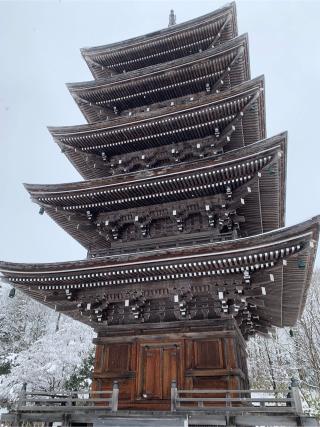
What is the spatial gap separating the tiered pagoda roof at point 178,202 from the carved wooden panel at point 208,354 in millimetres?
904

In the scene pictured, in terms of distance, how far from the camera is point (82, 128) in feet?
51.4

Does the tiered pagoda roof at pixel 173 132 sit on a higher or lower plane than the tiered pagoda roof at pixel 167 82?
lower

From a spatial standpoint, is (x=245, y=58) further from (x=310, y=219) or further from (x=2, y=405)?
(x=2, y=405)

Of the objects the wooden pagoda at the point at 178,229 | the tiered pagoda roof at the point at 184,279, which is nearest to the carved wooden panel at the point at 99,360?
the wooden pagoda at the point at 178,229

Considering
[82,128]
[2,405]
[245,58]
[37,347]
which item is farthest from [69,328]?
[245,58]

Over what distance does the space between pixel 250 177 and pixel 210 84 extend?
7301 mm

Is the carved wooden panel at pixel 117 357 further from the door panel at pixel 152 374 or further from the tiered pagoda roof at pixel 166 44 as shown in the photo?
the tiered pagoda roof at pixel 166 44

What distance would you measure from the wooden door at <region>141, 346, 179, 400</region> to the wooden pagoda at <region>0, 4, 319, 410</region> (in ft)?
0.11

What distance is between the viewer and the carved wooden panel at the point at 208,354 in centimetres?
1064

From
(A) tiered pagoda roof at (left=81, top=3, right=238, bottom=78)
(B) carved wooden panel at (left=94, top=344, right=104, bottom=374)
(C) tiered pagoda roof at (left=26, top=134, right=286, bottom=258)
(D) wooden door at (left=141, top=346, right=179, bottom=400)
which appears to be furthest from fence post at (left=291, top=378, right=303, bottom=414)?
(A) tiered pagoda roof at (left=81, top=3, right=238, bottom=78)

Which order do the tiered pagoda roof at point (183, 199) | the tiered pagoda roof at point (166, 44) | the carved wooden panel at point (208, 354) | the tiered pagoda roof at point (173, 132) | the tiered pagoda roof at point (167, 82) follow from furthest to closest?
the tiered pagoda roof at point (166, 44)
the tiered pagoda roof at point (167, 82)
the tiered pagoda roof at point (173, 132)
the tiered pagoda roof at point (183, 199)
the carved wooden panel at point (208, 354)

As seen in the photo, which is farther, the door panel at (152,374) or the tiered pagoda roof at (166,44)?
the tiered pagoda roof at (166,44)

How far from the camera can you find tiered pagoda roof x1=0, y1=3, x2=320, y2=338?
10.7 m

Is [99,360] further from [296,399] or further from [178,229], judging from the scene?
[296,399]
